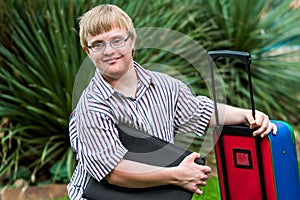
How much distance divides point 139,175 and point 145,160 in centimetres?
9

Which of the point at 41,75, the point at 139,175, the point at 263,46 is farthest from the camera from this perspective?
the point at 263,46

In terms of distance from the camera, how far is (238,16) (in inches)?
280

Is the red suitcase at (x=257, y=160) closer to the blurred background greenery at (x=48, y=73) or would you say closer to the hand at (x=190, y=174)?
the hand at (x=190, y=174)

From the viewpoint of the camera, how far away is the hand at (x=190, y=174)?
3248mm

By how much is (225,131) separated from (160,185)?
497mm

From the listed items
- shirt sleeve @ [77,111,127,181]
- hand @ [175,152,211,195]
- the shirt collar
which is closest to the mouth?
the shirt collar

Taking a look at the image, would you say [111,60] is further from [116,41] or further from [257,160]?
[257,160]

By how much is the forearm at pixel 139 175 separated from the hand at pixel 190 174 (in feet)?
0.12

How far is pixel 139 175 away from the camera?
322cm

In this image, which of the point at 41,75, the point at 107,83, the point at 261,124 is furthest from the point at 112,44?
the point at 41,75

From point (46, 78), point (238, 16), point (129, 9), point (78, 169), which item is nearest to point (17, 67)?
point (46, 78)

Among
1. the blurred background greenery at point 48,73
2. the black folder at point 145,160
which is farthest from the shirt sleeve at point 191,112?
the blurred background greenery at point 48,73

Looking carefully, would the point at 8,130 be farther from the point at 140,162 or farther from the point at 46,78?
the point at 140,162

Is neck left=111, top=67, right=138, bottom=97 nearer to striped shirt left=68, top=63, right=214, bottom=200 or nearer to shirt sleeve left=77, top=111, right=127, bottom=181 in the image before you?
striped shirt left=68, top=63, right=214, bottom=200
